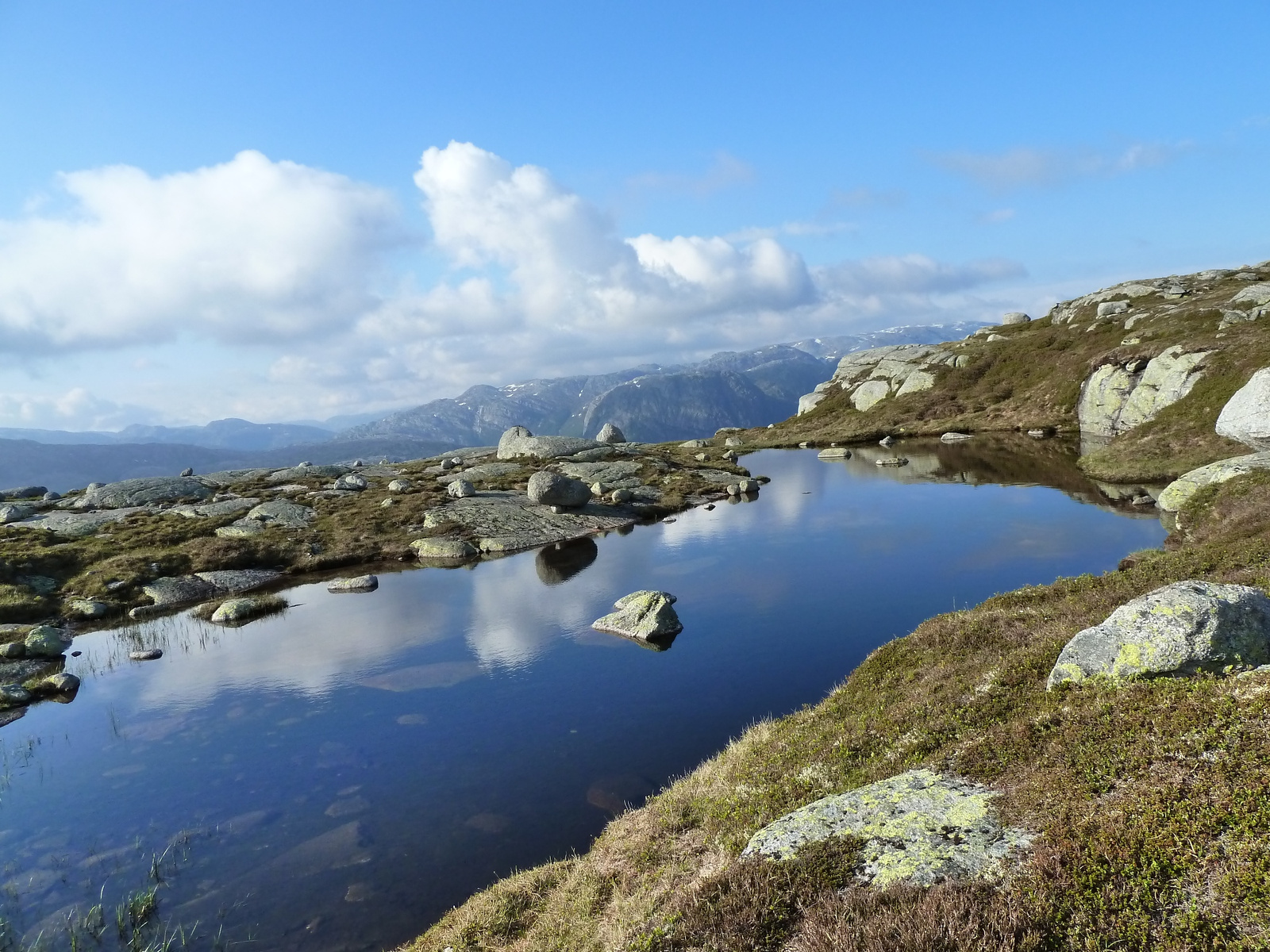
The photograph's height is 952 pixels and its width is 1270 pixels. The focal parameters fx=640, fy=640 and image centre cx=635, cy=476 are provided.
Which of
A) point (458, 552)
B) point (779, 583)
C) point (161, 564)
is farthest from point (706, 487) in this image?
point (161, 564)

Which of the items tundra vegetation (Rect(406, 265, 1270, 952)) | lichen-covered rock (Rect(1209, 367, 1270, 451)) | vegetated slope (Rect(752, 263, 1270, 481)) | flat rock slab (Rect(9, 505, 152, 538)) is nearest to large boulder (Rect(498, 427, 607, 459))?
vegetated slope (Rect(752, 263, 1270, 481))

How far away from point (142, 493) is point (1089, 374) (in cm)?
13298

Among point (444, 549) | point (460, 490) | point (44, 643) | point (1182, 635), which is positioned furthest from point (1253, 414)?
point (44, 643)

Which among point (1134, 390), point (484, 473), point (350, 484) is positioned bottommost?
point (484, 473)

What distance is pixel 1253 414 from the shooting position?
45469 mm

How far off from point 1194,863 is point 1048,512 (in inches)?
2069

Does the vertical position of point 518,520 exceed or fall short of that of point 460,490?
it falls short

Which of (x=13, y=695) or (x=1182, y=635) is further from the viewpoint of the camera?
A: (x=13, y=695)

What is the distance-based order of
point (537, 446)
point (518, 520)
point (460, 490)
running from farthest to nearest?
point (537, 446)
point (460, 490)
point (518, 520)

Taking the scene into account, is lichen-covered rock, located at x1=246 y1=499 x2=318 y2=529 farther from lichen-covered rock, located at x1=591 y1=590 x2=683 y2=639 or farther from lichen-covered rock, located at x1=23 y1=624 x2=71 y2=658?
lichen-covered rock, located at x1=591 y1=590 x2=683 y2=639

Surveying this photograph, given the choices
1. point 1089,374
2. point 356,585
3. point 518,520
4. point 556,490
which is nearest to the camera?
point 356,585

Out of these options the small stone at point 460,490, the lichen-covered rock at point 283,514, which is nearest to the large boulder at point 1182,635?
the small stone at point 460,490

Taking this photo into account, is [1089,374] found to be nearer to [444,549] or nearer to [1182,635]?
[444,549]

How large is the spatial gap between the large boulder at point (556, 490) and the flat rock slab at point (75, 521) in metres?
43.0
